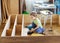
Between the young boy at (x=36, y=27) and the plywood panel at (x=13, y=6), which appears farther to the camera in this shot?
the plywood panel at (x=13, y=6)

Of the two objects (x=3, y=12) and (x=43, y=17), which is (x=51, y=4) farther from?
(x=3, y=12)

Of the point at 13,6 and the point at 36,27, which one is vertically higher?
the point at 13,6

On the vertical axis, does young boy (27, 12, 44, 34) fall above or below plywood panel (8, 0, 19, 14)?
below

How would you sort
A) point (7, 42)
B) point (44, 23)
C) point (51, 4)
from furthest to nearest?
point (51, 4) → point (44, 23) → point (7, 42)

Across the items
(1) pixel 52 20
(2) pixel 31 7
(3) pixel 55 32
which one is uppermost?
(2) pixel 31 7

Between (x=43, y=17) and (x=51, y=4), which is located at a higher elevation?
(x=51, y=4)

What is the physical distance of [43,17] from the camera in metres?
5.71

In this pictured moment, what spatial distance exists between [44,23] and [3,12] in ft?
6.52

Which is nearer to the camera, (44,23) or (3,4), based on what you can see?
(44,23)

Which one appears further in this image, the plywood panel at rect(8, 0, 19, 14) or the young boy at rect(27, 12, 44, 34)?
the plywood panel at rect(8, 0, 19, 14)

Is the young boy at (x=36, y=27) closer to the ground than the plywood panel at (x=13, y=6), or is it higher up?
closer to the ground

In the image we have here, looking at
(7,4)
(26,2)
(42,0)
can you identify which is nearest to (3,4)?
(7,4)

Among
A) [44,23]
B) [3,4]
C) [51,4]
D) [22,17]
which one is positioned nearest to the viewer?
[22,17]

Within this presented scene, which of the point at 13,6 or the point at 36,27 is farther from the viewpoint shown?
the point at 13,6
